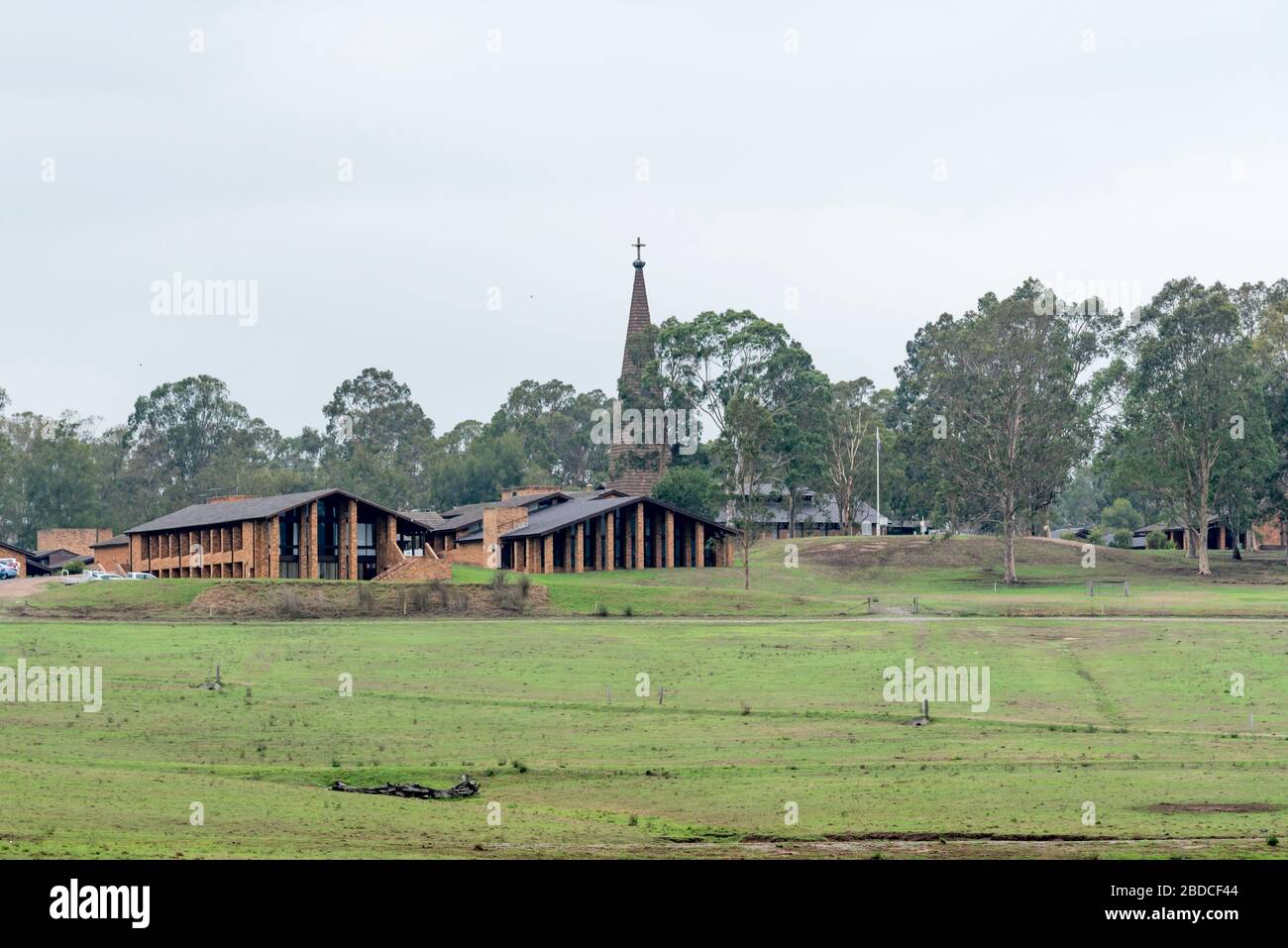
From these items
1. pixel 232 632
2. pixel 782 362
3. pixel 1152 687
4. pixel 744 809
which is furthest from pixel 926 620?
pixel 782 362

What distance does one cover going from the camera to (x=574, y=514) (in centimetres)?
11344

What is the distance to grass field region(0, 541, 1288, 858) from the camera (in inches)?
1223

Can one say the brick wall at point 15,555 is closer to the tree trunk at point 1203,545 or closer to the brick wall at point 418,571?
the brick wall at point 418,571

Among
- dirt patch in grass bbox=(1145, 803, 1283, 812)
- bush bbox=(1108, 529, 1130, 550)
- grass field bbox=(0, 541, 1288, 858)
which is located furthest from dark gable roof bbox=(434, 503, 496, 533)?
dirt patch in grass bbox=(1145, 803, 1283, 812)

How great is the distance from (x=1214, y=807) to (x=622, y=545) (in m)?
82.0

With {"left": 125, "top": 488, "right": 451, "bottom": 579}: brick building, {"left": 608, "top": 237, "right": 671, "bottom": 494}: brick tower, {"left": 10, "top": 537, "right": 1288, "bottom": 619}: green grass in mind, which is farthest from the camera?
{"left": 608, "top": 237, "right": 671, "bottom": 494}: brick tower

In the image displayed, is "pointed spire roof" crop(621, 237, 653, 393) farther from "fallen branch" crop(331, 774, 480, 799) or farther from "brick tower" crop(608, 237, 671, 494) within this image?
"fallen branch" crop(331, 774, 480, 799)

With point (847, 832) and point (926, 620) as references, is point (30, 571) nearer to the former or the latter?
point (926, 620)

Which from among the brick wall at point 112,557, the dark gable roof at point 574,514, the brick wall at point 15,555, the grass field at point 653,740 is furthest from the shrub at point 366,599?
the brick wall at point 15,555

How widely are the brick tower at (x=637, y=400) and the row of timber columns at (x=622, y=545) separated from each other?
23.3 m

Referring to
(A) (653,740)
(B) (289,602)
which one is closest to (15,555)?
(B) (289,602)

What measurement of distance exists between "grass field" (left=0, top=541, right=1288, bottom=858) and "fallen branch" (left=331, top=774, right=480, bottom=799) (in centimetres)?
66
